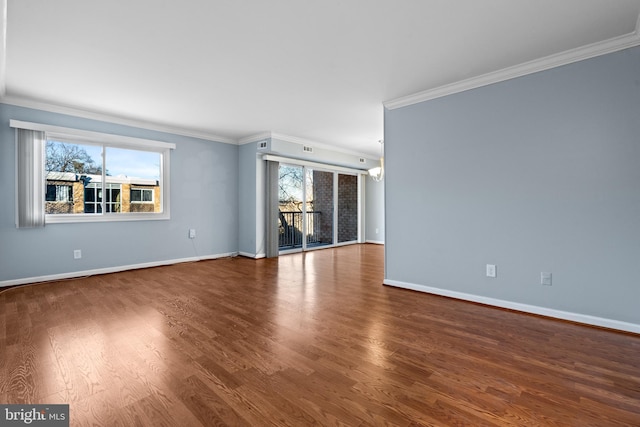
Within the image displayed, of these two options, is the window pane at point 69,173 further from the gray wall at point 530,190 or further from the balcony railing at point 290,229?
the gray wall at point 530,190

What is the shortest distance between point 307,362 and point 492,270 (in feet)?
7.55

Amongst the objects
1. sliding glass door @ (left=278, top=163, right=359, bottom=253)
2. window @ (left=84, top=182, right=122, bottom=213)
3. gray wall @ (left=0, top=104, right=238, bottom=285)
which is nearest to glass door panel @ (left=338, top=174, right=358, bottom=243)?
sliding glass door @ (left=278, top=163, right=359, bottom=253)

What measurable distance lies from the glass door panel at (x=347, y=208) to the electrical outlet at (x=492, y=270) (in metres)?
4.89

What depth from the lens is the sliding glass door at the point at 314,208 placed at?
6.77 metres

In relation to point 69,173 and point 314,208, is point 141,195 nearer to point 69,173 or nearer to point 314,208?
point 69,173

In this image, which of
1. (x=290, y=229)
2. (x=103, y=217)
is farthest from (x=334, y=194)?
(x=103, y=217)

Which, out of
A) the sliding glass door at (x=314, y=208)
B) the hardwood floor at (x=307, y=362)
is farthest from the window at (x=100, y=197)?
the sliding glass door at (x=314, y=208)

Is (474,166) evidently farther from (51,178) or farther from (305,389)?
(51,178)

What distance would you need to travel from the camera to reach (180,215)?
5.54 metres

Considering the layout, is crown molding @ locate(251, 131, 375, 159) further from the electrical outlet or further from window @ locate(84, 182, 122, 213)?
the electrical outlet

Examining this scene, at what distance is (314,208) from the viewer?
7.38 m

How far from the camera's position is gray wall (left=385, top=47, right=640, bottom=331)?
2.60 m

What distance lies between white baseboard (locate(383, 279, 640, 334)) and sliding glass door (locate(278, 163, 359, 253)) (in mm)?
3520

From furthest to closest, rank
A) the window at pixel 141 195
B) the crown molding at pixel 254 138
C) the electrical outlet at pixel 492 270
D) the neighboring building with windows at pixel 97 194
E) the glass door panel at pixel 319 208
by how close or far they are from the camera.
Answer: the glass door panel at pixel 319 208, the crown molding at pixel 254 138, the window at pixel 141 195, the neighboring building with windows at pixel 97 194, the electrical outlet at pixel 492 270
